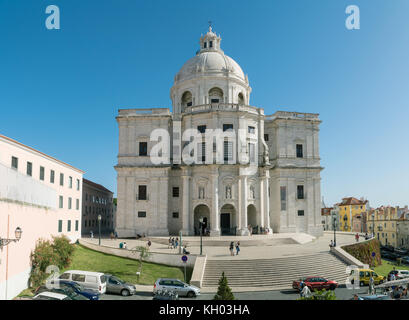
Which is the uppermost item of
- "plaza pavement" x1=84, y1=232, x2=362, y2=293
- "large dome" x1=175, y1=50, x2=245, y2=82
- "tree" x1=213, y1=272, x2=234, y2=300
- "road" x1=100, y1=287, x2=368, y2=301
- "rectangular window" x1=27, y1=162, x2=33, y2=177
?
"large dome" x1=175, y1=50, x2=245, y2=82

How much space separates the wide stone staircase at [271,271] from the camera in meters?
25.3

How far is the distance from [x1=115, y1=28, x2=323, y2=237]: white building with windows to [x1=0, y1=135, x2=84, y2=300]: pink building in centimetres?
1026

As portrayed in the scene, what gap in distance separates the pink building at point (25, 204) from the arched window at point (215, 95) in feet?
80.7

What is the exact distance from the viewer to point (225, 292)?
1400 cm

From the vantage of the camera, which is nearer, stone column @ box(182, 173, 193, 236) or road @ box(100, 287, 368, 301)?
road @ box(100, 287, 368, 301)

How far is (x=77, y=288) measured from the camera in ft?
64.1

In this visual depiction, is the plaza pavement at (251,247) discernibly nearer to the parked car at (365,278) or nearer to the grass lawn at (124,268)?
the grass lawn at (124,268)

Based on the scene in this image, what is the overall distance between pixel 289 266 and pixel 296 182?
22.3 meters

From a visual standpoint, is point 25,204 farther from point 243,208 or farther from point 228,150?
point 243,208

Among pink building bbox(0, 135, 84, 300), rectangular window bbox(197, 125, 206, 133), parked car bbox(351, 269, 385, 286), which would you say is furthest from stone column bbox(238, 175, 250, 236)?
pink building bbox(0, 135, 84, 300)

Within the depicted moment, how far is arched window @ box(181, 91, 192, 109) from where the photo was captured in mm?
52281

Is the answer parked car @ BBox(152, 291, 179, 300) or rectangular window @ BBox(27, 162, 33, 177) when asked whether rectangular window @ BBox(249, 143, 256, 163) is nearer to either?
parked car @ BBox(152, 291, 179, 300)

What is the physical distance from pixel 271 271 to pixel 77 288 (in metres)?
15.6

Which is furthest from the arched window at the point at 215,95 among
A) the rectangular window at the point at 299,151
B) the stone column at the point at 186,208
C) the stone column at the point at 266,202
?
the stone column at the point at 266,202
